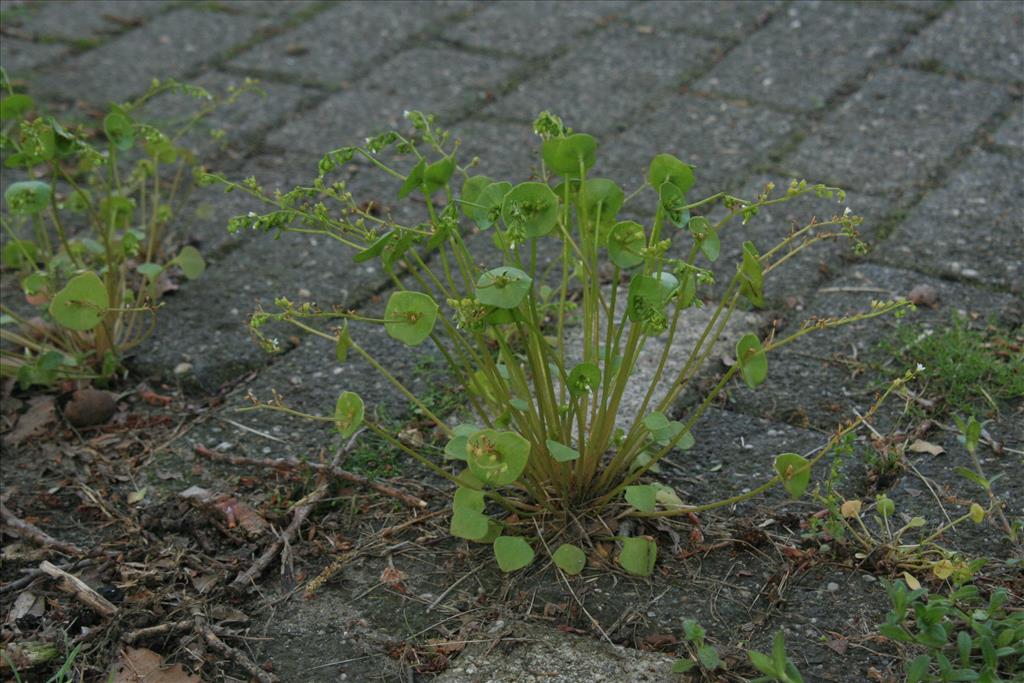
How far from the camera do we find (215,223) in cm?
284

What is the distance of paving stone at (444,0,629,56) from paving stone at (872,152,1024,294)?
1.47 metres

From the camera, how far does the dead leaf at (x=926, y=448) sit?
1894 millimetres

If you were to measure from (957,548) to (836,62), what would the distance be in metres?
2.15

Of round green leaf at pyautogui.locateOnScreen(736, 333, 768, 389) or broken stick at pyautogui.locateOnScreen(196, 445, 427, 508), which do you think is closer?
round green leaf at pyautogui.locateOnScreen(736, 333, 768, 389)

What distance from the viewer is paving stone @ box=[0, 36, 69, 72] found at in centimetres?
364

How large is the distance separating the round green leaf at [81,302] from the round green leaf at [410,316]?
0.58 metres

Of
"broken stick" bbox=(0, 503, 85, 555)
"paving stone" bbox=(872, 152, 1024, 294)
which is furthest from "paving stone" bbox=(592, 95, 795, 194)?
"broken stick" bbox=(0, 503, 85, 555)

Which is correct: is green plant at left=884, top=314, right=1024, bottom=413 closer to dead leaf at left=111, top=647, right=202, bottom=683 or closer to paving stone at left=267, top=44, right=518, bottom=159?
dead leaf at left=111, top=647, right=202, bottom=683

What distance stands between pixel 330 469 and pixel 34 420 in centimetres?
65

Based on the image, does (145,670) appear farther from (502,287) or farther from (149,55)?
(149,55)

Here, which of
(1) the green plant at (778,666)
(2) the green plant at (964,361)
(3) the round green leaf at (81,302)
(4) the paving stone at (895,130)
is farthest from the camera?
(4) the paving stone at (895,130)

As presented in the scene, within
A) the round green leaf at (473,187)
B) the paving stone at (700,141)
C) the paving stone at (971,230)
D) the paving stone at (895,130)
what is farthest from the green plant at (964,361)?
the round green leaf at (473,187)

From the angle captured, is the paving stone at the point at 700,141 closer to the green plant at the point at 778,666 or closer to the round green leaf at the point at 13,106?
the round green leaf at the point at 13,106

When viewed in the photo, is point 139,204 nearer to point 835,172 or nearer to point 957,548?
point 835,172
